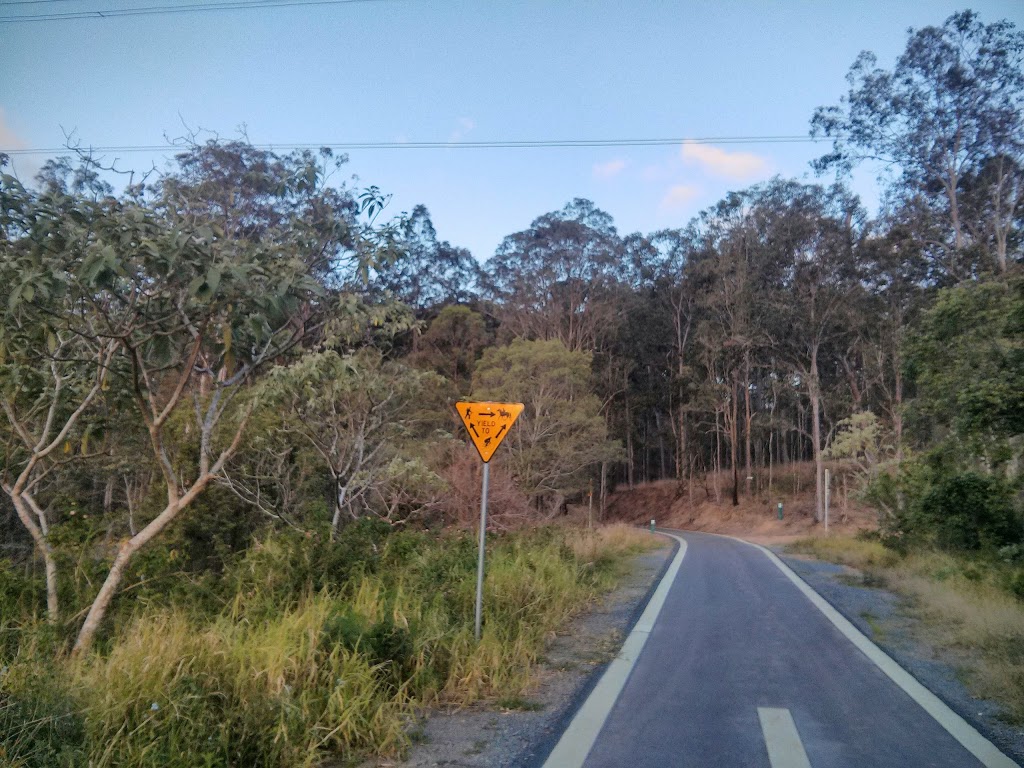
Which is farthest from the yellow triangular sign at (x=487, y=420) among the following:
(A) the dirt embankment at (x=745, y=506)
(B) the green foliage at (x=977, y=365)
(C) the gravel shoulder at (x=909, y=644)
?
(A) the dirt embankment at (x=745, y=506)

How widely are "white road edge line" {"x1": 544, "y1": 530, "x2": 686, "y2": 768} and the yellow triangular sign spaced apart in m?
2.38

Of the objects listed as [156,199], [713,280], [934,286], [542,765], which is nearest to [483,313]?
[713,280]

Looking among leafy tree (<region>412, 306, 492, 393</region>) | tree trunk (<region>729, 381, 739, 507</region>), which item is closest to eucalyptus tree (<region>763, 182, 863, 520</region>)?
tree trunk (<region>729, 381, 739, 507</region>)

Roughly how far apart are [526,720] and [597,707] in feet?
2.07

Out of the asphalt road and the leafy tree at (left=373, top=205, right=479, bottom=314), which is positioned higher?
the leafy tree at (left=373, top=205, right=479, bottom=314)

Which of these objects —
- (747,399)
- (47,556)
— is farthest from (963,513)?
(747,399)

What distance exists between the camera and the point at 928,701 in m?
6.24

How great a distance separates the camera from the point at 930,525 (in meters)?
16.0

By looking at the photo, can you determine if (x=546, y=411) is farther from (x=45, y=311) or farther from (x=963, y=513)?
(x=45, y=311)

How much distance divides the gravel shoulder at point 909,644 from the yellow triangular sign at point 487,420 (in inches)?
169

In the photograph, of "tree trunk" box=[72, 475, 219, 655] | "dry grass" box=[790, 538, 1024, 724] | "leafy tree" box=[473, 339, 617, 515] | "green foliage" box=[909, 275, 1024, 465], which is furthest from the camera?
"leafy tree" box=[473, 339, 617, 515]

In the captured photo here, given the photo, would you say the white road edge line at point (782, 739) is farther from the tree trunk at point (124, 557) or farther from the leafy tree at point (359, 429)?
the leafy tree at point (359, 429)

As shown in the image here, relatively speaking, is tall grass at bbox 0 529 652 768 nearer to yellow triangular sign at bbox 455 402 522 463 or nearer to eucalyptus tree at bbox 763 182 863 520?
yellow triangular sign at bbox 455 402 522 463

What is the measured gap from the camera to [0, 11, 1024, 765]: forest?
641 centimetres
